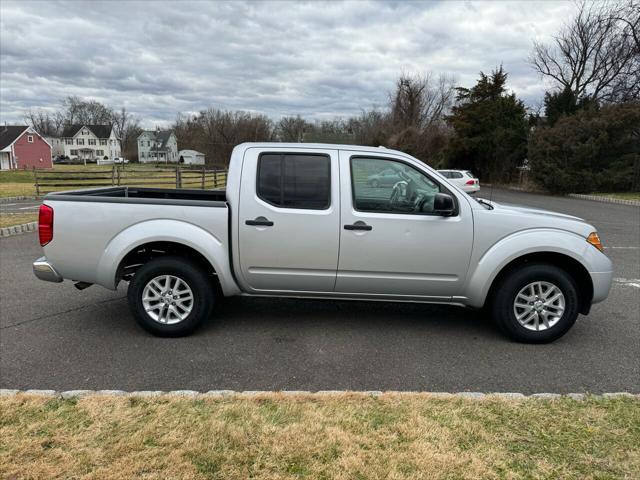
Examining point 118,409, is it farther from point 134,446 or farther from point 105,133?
point 105,133

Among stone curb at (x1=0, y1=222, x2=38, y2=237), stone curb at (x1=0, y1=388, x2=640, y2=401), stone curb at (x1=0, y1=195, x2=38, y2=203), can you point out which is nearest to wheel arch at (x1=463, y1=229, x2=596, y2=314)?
stone curb at (x1=0, y1=388, x2=640, y2=401)

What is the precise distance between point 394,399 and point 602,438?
4.17ft

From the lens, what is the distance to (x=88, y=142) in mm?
90312

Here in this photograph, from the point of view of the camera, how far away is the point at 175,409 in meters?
3.03

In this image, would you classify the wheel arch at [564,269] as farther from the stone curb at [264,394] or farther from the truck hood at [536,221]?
the stone curb at [264,394]

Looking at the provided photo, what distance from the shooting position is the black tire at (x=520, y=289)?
14.3 feet

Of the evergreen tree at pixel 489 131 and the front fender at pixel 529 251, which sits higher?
the evergreen tree at pixel 489 131

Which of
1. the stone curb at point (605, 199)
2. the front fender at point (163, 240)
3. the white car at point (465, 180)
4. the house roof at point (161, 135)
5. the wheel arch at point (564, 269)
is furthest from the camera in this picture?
the house roof at point (161, 135)

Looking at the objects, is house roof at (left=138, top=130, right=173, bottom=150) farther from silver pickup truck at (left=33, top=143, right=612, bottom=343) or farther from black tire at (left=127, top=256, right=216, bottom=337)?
black tire at (left=127, top=256, right=216, bottom=337)

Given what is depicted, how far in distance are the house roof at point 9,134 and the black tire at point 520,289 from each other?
6885cm

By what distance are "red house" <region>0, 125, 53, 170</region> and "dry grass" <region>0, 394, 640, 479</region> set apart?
221ft

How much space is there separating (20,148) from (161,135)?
37.2 meters

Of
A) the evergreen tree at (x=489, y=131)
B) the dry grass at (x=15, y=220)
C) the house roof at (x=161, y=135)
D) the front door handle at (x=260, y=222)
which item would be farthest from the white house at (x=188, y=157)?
the front door handle at (x=260, y=222)

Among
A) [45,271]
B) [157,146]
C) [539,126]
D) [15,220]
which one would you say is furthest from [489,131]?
[157,146]
